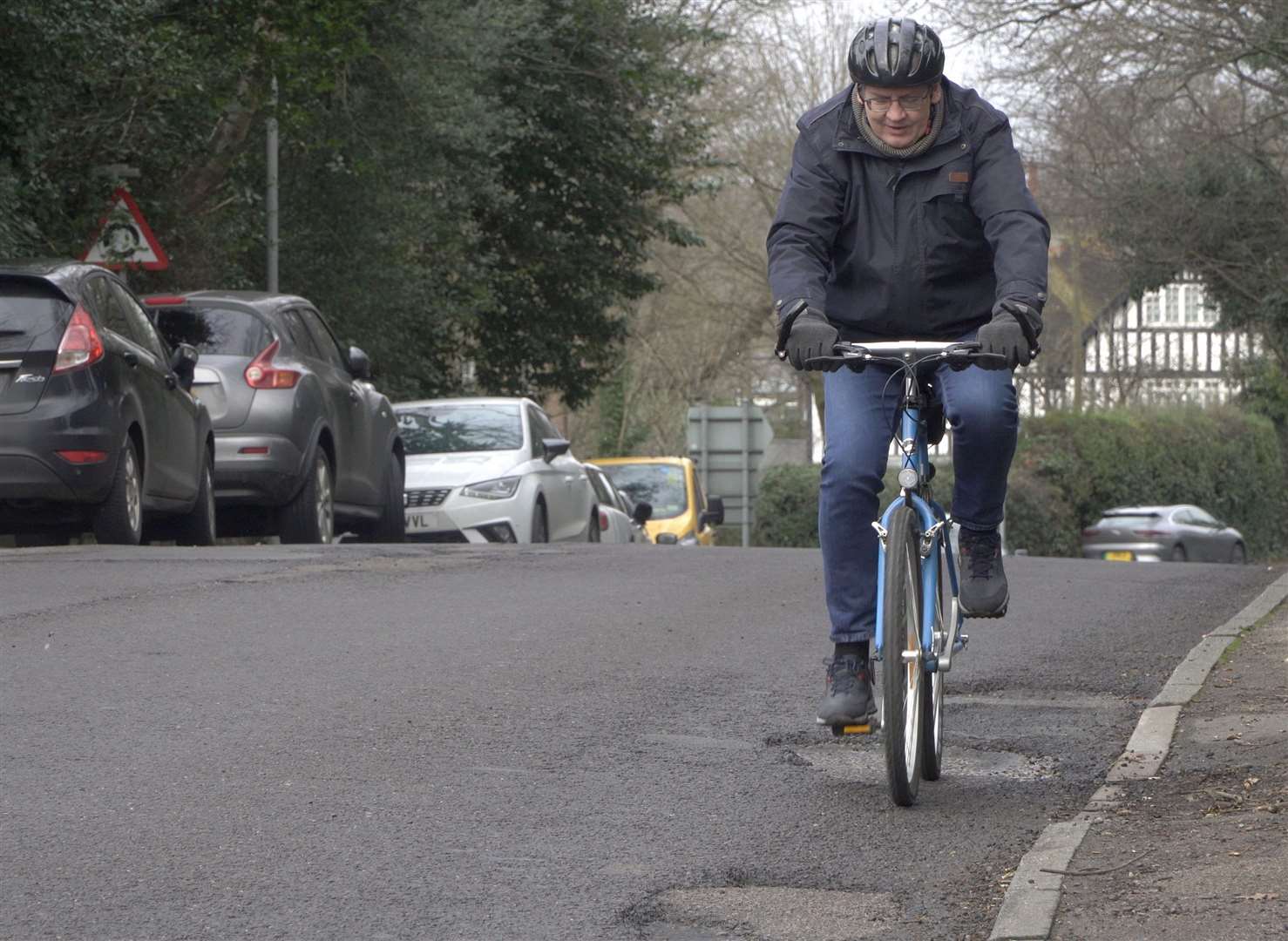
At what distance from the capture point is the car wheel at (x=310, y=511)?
1435 centimetres

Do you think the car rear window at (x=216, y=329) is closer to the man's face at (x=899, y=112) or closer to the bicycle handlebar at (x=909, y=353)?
the man's face at (x=899, y=112)

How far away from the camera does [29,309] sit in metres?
11.5

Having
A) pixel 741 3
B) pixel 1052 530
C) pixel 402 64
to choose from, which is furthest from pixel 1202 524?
pixel 402 64

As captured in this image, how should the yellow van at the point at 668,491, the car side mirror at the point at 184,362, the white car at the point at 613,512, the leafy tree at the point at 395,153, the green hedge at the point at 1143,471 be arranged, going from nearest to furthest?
1. the car side mirror at the point at 184,362
2. the leafy tree at the point at 395,153
3. the white car at the point at 613,512
4. the yellow van at the point at 668,491
5. the green hedge at the point at 1143,471

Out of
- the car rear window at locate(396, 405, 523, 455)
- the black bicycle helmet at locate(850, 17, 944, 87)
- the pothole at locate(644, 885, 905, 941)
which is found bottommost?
the pothole at locate(644, 885, 905, 941)

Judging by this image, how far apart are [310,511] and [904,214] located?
9558 millimetres

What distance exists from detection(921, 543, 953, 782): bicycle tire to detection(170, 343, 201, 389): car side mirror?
816 centimetres

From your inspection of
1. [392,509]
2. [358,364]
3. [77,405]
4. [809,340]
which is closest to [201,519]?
[358,364]

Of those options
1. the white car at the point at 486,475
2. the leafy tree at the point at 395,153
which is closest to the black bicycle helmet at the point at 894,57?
the leafy tree at the point at 395,153

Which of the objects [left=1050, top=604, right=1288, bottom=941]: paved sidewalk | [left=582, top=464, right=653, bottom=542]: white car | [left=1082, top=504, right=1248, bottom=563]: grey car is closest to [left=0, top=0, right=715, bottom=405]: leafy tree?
[left=582, top=464, right=653, bottom=542]: white car

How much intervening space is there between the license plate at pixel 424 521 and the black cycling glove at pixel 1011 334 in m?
12.6

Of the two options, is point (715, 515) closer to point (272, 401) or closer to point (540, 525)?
point (540, 525)

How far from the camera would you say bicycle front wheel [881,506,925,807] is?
16.6ft

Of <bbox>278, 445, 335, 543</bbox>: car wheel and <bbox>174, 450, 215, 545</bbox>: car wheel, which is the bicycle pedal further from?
<bbox>278, 445, 335, 543</bbox>: car wheel
